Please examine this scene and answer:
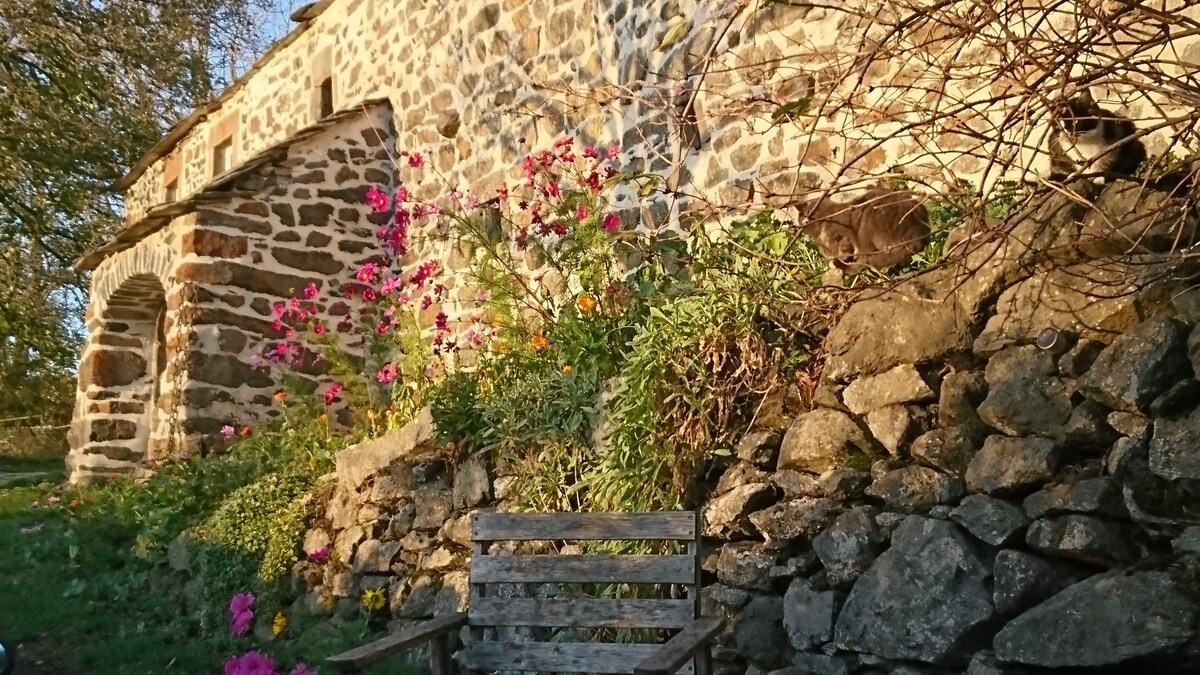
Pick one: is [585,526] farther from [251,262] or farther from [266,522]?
[251,262]

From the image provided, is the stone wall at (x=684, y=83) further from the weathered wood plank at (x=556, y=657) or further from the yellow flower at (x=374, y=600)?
the yellow flower at (x=374, y=600)

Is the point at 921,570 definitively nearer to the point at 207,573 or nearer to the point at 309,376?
the point at 207,573

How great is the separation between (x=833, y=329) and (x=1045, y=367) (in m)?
0.79

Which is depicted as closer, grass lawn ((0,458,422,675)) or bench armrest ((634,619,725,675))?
bench armrest ((634,619,725,675))

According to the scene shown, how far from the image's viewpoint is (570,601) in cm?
342

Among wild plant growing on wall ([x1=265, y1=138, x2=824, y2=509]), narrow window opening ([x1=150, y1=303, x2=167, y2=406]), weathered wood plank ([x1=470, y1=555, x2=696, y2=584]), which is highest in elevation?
narrow window opening ([x1=150, y1=303, x2=167, y2=406])

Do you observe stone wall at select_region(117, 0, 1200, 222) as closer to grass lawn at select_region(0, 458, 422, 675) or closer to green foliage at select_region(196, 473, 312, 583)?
green foliage at select_region(196, 473, 312, 583)

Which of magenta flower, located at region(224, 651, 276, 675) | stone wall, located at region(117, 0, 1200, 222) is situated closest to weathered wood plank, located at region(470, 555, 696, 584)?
magenta flower, located at region(224, 651, 276, 675)

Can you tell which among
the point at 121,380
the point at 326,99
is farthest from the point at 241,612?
the point at 326,99

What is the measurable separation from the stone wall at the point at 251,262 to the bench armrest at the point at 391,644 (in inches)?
148

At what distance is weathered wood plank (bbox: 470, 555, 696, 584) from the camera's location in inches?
127

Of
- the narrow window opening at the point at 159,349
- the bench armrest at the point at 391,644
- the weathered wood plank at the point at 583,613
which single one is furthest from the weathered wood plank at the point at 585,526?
the narrow window opening at the point at 159,349

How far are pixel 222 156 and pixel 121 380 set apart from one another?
3.02 meters

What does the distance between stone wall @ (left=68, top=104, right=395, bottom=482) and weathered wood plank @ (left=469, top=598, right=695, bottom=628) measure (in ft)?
12.0
